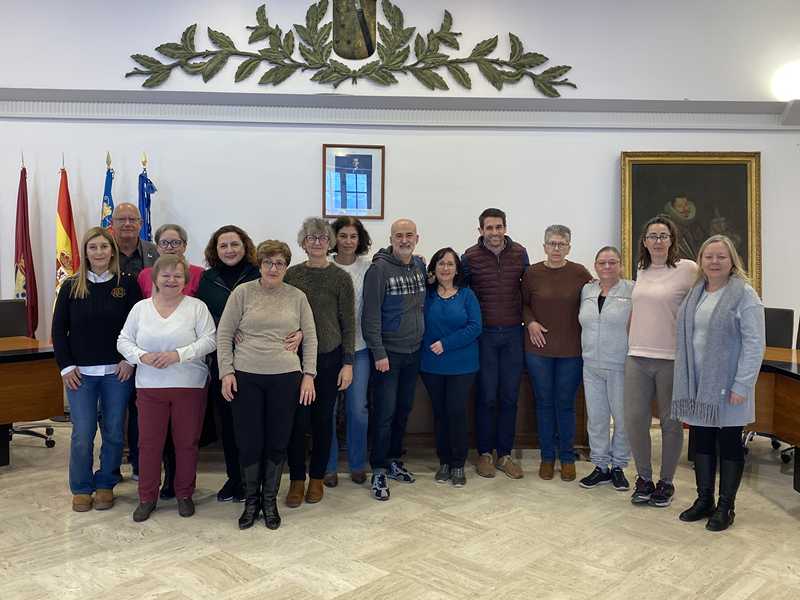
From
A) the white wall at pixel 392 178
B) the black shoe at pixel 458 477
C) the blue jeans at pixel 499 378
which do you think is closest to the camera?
the black shoe at pixel 458 477

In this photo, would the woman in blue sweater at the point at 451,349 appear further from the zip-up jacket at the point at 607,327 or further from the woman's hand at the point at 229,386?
the woman's hand at the point at 229,386

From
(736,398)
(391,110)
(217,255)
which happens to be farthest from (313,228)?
(391,110)

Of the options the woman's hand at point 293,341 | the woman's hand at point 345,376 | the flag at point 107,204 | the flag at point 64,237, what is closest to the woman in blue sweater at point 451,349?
the woman's hand at point 345,376

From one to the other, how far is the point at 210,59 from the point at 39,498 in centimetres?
362

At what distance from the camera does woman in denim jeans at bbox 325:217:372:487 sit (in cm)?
359

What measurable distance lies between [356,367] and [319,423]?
1.26 ft

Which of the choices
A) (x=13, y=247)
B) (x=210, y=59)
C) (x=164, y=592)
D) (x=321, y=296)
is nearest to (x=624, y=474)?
(x=321, y=296)

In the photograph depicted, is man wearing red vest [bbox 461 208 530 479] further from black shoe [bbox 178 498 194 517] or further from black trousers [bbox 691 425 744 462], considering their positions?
black shoe [bbox 178 498 194 517]

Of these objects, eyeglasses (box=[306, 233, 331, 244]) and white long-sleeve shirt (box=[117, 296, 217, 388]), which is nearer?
white long-sleeve shirt (box=[117, 296, 217, 388])

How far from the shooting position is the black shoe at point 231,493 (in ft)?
11.3

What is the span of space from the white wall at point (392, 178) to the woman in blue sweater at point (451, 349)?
2238 millimetres

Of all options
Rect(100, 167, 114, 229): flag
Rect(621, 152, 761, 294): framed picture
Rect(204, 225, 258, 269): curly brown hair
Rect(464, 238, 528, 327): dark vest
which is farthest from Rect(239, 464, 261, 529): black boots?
Rect(621, 152, 761, 294): framed picture

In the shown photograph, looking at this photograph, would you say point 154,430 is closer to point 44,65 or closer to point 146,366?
point 146,366

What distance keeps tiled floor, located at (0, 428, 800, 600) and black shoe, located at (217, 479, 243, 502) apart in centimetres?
7
